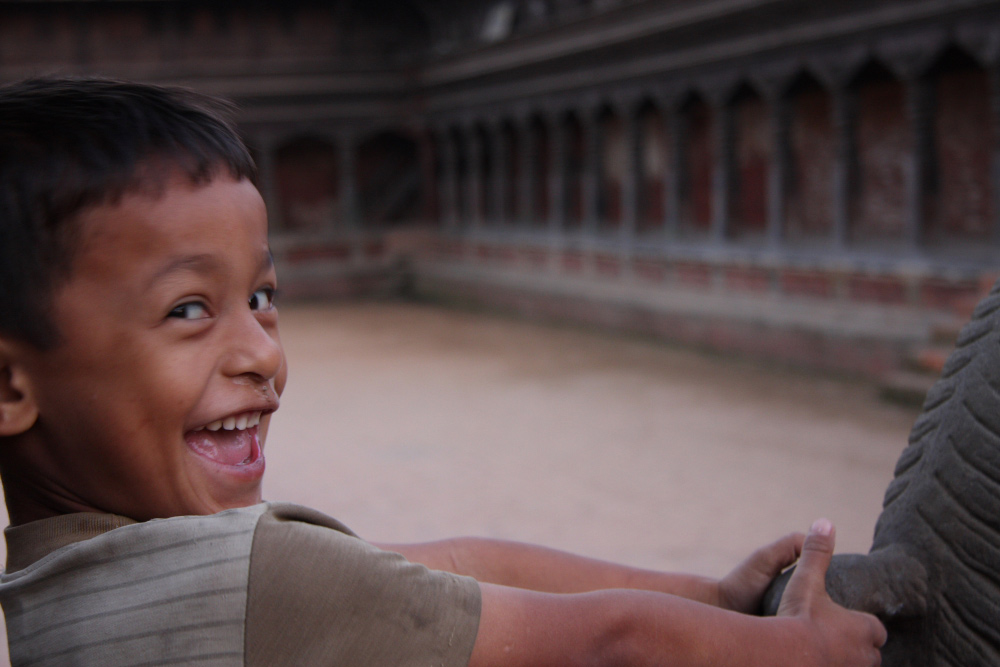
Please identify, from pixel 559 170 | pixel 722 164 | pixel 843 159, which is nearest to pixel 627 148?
pixel 559 170

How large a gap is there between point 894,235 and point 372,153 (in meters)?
13.8

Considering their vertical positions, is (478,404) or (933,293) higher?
(933,293)

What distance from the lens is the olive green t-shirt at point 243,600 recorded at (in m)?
0.99

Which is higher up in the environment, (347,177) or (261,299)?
(347,177)

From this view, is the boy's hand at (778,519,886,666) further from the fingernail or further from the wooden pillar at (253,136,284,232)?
the wooden pillar at (253,136,284,232)

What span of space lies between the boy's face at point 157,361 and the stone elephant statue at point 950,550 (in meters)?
0.82

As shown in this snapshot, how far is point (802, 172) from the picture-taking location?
12398 mm

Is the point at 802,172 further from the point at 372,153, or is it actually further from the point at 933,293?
the point at 372,153

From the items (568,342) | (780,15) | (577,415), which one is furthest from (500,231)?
(577,415)

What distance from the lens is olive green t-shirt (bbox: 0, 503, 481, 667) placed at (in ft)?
3.23

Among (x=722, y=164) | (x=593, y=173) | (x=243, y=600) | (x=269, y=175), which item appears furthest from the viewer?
(x=269, y=175)

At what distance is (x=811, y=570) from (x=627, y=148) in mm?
13622

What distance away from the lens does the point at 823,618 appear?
47.5 inches

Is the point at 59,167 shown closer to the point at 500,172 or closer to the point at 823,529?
the point at 823,529
